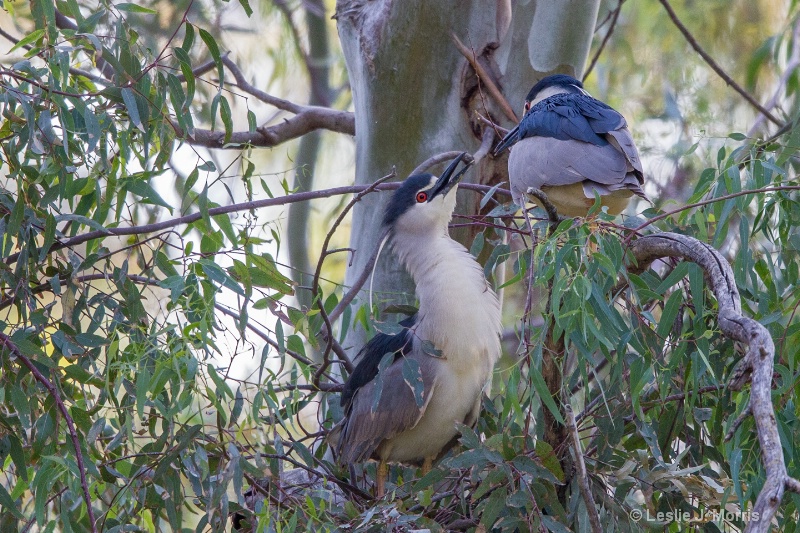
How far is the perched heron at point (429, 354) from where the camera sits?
7.97 ft

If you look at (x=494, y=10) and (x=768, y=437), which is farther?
(x=494, y=10)

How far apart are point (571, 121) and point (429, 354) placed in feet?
3.08

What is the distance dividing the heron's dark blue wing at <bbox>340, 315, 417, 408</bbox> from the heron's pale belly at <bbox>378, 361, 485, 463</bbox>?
0.13 metres

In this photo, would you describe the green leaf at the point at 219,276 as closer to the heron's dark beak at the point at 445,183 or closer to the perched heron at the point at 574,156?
the heron's dark beak at the point at 445,183

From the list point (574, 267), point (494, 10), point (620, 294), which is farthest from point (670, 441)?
point (494, 10)

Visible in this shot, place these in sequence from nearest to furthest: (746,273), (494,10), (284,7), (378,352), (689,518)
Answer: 1. (689,518)
2. (746,273)
3. (378,352)
4. (494,10)
5. (284,7)

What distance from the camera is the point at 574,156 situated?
2.69m

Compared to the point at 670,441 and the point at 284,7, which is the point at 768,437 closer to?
the point at 670,441

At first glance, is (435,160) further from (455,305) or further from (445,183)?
(455,305)

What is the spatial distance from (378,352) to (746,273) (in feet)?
3.18

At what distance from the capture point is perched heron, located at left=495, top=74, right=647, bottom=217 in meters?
2.61

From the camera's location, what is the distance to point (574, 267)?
1.78 meters

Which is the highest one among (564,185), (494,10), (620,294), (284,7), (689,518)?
(284,7)

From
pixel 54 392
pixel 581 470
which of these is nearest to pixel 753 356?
pixel 581 470
